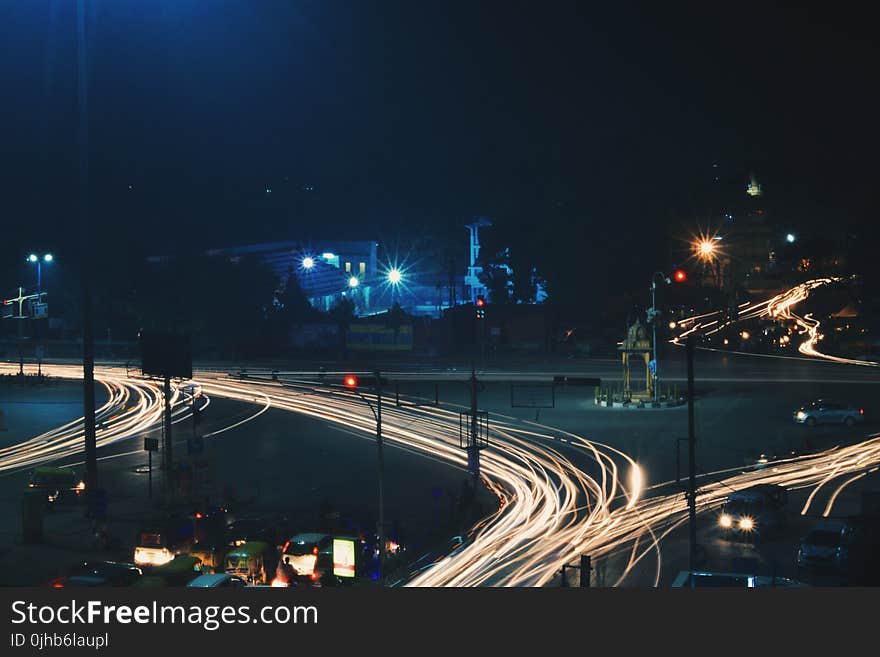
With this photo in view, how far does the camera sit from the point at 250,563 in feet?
55.2

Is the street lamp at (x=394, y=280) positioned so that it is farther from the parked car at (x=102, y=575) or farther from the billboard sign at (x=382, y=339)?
the parked car at (x=102, y=575)

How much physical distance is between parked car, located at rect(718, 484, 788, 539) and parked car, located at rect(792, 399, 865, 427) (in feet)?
43.5

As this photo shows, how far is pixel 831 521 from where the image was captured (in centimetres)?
1670

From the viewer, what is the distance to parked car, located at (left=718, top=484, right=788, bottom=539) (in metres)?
18.3

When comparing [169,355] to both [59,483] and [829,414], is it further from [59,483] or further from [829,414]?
[829,414]

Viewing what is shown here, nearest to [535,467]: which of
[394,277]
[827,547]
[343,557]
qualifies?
[343,557]

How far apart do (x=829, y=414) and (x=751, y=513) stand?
14772mm

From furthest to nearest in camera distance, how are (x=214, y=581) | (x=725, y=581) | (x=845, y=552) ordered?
(x=845, y=552), (x=214, y=581), (x=725, y=581)

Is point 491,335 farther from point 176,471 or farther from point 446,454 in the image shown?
point 176,471

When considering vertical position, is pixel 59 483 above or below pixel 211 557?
above

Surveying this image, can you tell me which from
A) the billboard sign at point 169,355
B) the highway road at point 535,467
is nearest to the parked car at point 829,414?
the highway road at point 535,467

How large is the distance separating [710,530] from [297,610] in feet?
48.0

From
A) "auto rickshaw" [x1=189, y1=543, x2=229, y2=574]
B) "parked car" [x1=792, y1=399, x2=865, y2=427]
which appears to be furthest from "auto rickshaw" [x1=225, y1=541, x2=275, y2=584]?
"parked car" [x1=792, y1=399, x2=865, y2=427]

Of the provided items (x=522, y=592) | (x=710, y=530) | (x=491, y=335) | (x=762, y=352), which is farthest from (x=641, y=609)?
(x=491, y=335)
